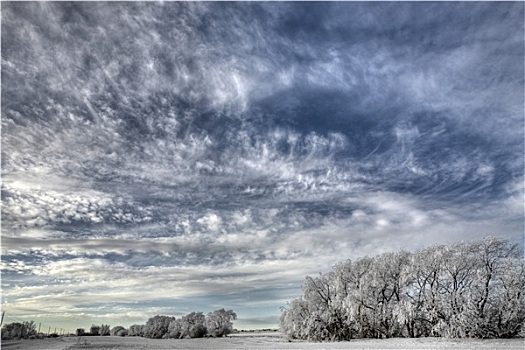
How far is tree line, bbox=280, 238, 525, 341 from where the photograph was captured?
36938mm

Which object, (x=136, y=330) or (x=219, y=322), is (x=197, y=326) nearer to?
(x=219, y=322)

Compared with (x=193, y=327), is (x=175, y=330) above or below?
below

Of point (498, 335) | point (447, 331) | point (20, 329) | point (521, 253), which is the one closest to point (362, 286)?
point (447, 331)

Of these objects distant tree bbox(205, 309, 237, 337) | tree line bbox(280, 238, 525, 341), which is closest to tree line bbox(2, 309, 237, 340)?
distant tree bbox(205, 309, 237, 337)

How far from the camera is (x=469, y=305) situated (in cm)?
3684

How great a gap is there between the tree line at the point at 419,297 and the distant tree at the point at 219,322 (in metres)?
28.9

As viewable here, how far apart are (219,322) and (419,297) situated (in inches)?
1845

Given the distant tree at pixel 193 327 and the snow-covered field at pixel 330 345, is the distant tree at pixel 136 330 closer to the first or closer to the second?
the distant tree at pixel 193 327

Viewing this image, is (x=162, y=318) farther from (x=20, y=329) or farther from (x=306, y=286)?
(x=20, y=329)

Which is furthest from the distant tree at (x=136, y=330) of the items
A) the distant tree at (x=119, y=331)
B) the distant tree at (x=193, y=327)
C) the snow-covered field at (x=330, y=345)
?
the snow-covered field at (x=330, y=345)

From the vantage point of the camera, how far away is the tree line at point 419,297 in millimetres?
36938

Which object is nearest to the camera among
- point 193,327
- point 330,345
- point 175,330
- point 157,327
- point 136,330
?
point 330,345

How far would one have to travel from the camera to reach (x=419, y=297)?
4206cm

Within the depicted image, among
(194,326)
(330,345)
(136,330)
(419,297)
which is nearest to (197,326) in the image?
(194,326)
